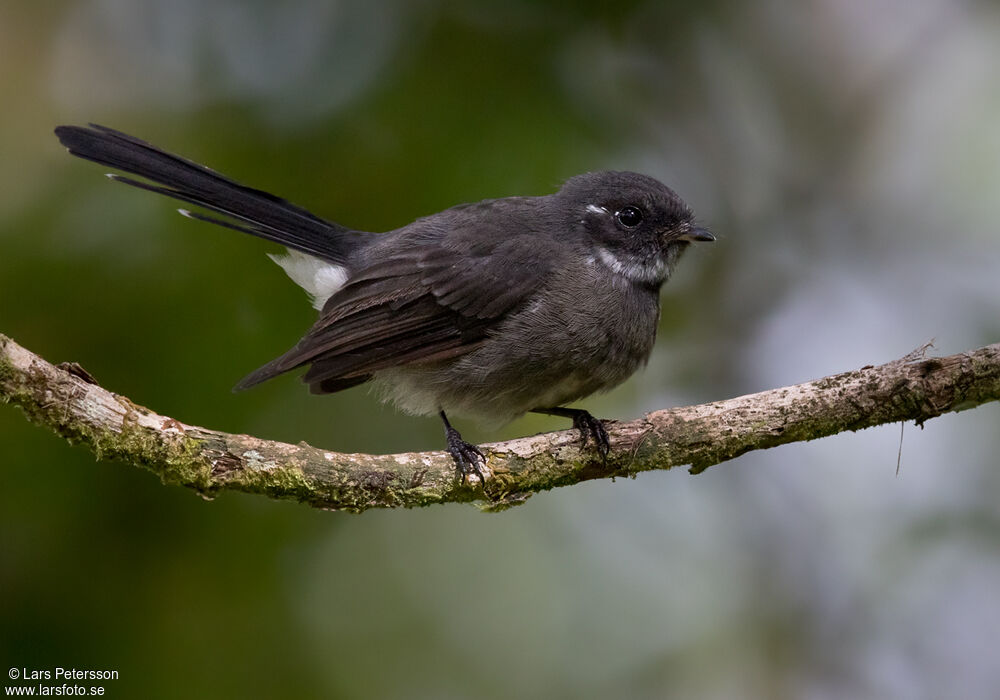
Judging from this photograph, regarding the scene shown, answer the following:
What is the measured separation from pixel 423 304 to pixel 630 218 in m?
1.19

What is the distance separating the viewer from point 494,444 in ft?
11.9

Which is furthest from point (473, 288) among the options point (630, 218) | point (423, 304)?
point (630, 218)

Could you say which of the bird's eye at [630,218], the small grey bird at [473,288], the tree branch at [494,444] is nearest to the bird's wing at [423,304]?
the small grey bird at [473,288]

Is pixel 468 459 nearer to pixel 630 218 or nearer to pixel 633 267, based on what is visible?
pixel 633 267

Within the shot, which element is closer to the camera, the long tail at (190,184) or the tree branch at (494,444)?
the tree branch at (494,444)

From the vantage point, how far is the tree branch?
2965 millimetres

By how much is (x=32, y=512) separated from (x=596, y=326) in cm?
245

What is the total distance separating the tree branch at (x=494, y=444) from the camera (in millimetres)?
2965

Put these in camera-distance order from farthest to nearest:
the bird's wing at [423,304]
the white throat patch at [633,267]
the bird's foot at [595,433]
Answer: the white throat patch at [633,267]
the bird's wing at [423,304]
the bird's foot at [595,433]

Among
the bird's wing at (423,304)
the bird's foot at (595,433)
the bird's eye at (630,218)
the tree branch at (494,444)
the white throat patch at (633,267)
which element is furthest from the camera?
the bird's eye at (630,218)

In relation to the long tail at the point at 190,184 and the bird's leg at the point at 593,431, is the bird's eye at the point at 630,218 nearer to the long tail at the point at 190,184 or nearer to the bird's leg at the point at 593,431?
the bird's leg at the point at 593,431

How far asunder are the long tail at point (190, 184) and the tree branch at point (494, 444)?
4.49ft

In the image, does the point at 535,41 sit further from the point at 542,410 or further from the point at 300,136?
the point at 542,410

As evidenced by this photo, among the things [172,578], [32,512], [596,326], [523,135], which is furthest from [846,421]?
[32,512]
